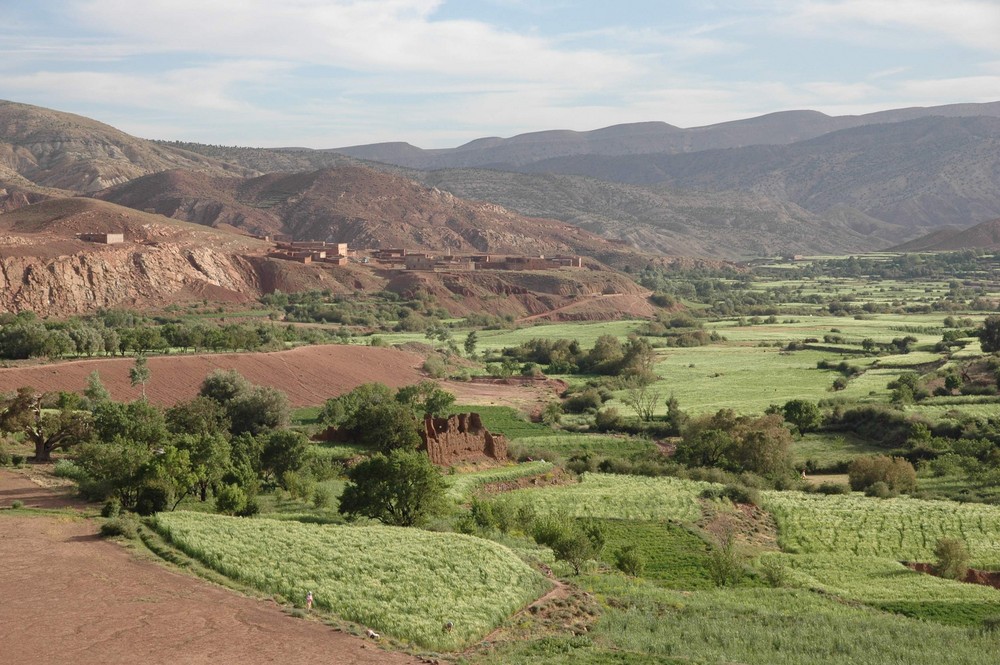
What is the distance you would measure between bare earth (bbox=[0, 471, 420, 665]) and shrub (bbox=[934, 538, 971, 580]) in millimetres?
19850

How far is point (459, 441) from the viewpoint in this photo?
50031mm

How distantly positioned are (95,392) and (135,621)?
34.1 m

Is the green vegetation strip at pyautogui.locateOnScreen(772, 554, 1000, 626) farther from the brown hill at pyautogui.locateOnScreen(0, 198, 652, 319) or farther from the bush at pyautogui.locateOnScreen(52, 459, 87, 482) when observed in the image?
the brown hill at pyautogui.locateOnScreen(0, 198, 652, 319)

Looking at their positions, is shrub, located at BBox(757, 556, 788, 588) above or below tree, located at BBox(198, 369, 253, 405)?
below

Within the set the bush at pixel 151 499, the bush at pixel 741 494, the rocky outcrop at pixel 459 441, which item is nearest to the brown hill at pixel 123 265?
the rocky outcrop at pixel 459 441

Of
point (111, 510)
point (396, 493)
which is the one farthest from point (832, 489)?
point (111, 510)

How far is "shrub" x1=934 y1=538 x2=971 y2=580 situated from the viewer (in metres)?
34.3

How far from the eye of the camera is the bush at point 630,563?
3272 cm

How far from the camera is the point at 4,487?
38.4 m

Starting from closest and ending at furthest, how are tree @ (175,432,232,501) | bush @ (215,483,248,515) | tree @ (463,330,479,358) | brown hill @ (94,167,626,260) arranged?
bush @ (215,483,248,515), tree @ (175,432,232,501), tree @ (463,330,479,358), brown hill @ (94,167,626,260)

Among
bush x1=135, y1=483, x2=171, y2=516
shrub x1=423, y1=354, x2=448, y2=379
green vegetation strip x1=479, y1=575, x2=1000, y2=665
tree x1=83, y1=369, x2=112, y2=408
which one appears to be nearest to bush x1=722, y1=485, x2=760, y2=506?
green vegetation strip x1=479, y1=575, x2=1000, y2=665

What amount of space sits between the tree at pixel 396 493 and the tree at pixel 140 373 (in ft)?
90.7

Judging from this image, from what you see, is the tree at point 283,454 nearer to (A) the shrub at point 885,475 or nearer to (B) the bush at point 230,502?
(B) the bush at point 230,502

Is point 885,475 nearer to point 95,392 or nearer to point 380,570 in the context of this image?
point 380,570
